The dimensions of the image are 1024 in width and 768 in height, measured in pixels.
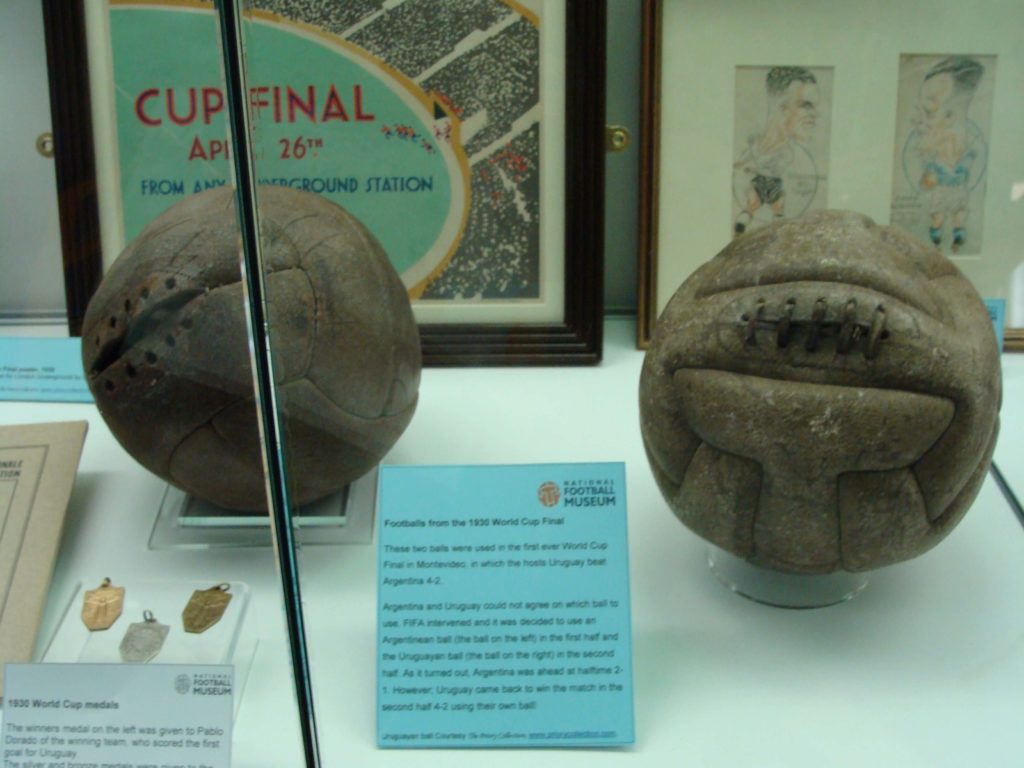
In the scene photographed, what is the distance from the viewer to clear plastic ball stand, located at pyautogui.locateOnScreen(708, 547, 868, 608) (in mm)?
1289

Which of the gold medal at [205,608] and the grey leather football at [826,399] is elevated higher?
the grey leather football at [826,399]

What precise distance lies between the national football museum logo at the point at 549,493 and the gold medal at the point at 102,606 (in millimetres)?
487

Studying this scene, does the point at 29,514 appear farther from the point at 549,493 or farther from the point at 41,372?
the point at 549,493

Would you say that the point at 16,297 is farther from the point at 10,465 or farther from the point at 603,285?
the point at 603,285

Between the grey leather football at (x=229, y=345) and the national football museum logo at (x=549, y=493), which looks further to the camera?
the grey leather football at (x=229, y=345)

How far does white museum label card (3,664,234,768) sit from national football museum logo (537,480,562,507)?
12.6 inches

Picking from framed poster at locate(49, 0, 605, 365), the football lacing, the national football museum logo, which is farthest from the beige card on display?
the football lacing

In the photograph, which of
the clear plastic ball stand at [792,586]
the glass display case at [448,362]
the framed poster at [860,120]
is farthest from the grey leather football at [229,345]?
the framed poster at [860,120]

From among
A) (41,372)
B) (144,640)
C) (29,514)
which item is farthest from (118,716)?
(41,372)

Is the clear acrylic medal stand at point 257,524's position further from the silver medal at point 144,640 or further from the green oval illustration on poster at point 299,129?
the green oval illustration on poster at point 299,129

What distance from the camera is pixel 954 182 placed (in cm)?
153

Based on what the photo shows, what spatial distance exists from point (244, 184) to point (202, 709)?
0.44m

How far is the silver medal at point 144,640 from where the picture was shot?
1.17 m

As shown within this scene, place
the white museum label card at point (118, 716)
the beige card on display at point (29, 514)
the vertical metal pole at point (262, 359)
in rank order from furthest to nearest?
the beige card on display at point (29, 514), the white museum label card at point (118, 716), the vertical metal pole at point (262, 359)
